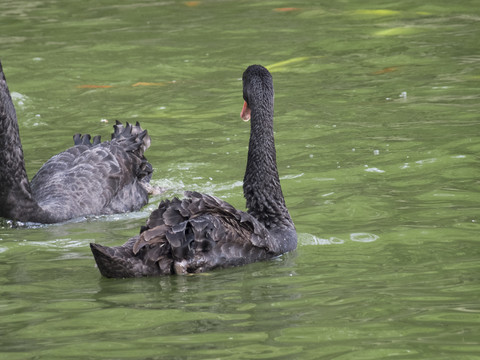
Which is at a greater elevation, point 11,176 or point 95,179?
point 11,176

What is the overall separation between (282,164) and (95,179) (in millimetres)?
1886

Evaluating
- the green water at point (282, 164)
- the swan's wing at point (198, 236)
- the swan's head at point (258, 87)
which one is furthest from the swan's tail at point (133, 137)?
the swan's wing at point (198, 236)

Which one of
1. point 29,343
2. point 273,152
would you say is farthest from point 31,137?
point 29,343

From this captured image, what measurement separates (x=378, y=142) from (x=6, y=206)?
3793 mm

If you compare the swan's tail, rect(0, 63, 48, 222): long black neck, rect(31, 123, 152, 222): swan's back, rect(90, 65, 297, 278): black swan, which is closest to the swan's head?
rect(90, 65, 297, 278): black swan

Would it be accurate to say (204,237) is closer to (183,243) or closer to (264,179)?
(183,243)

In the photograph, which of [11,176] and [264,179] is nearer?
[264,179]

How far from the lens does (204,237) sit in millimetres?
6254

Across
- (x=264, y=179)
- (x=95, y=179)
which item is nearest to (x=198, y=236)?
(x=264, y=179)

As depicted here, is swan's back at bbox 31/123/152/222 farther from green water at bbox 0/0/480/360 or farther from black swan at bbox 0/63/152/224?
green water at bbox 0/0/480/360

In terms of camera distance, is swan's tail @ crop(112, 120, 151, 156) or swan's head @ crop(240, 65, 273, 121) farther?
swan's tail @ crop(112, 120, 151, 156)

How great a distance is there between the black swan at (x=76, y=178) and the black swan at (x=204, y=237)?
1822 millimetres

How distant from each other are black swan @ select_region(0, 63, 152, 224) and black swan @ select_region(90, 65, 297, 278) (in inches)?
71.7

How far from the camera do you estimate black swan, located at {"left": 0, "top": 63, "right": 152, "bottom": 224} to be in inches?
318
